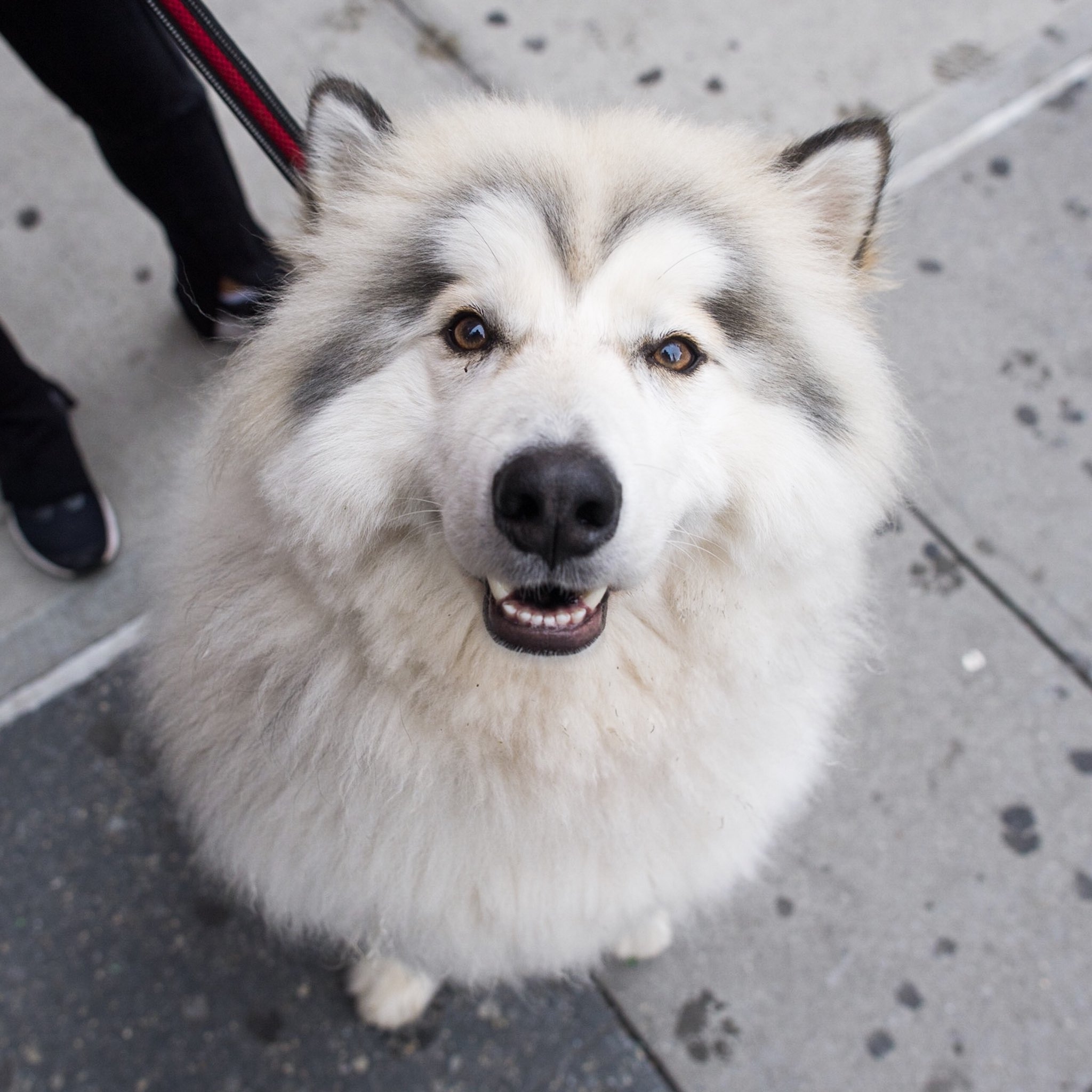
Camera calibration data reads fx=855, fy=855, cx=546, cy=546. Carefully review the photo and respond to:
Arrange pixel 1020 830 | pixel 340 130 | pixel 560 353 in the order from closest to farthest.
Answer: pixel 560 353 → pixel 340 130 → pixel 1020 830

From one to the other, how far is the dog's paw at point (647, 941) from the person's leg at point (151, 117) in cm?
179

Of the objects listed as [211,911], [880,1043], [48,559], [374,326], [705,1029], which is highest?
[374,326]

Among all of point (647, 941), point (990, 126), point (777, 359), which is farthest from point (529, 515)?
point (990, 126)

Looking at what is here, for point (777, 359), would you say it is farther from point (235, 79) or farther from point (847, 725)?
point (847, 725)

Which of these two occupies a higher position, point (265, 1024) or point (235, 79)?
point (235, 79)

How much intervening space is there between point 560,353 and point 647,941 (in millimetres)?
1631

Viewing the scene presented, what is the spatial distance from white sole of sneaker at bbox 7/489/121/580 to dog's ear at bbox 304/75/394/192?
1.62m

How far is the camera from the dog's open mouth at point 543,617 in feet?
4.37

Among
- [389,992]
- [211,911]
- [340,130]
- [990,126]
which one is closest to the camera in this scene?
[340,130]

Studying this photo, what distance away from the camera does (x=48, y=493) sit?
2654mm

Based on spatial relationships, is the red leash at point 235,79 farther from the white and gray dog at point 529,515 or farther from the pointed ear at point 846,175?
the pointed ear at point 846,175

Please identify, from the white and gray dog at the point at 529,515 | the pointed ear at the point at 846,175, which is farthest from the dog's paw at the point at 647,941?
the pointed ear at the point at 846,175

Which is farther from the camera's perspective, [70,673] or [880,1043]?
[70,673]

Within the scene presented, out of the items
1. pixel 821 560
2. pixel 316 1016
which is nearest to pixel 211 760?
pixel 316 1016
